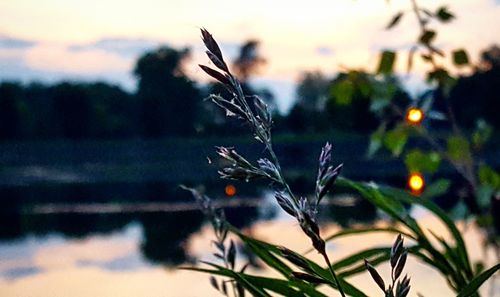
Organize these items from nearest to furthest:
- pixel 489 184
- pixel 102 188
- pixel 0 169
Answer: pixel 489 184
pixel 102 188
pixel 0 169

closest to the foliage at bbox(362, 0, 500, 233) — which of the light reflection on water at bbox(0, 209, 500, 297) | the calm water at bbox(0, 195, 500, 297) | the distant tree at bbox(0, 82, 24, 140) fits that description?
the calm water at bbox(0, 195, 500, 297)

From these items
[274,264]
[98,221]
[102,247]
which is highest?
[98,221]

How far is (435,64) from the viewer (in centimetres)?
230

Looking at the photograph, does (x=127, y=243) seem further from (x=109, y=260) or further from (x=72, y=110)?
(x=72, y=110)

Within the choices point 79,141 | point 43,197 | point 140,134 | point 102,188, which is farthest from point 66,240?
point 79,141

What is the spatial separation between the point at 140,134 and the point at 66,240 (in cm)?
2023

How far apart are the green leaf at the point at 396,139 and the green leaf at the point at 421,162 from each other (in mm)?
A: 33

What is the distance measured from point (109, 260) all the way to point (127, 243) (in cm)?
177

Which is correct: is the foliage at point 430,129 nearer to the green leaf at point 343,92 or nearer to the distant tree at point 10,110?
the green leaf at point 343,92

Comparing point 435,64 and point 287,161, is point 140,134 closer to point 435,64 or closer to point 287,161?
point 287,161

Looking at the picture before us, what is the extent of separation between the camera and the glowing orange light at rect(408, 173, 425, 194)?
2.34 m

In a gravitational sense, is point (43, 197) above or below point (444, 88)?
above

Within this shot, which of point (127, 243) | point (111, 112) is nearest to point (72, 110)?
point (111, 112)

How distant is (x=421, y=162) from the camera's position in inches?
90.6
